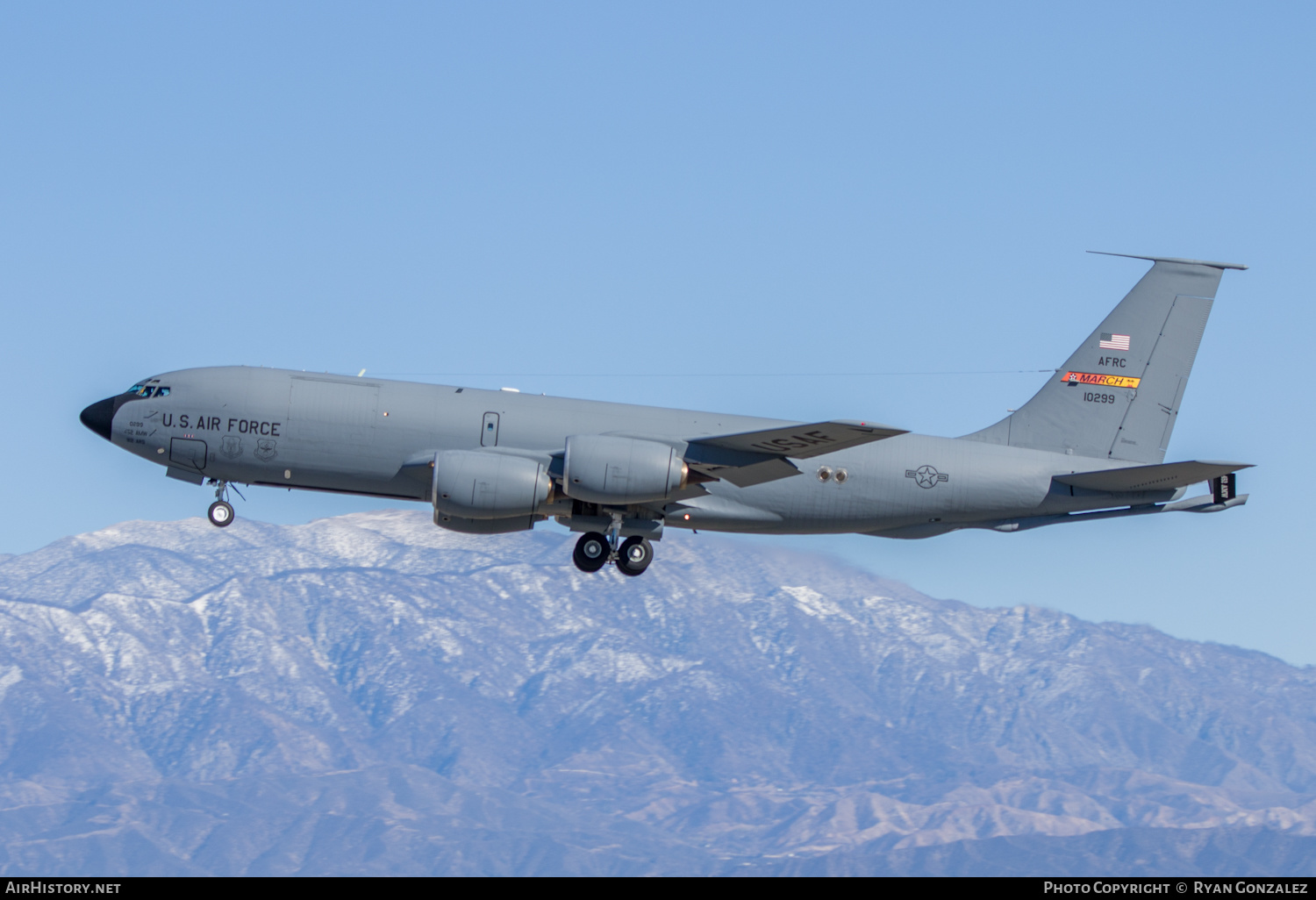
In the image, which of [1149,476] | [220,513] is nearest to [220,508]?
[220,513]

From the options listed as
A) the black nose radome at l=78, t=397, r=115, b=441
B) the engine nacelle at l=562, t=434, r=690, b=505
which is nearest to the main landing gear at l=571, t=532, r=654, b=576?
the engine nacelle at l=562, t=434, r=690, b=505

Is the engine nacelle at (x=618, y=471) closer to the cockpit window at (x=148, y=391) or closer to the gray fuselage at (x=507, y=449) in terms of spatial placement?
the gray fuselage at (x=507, y=449)

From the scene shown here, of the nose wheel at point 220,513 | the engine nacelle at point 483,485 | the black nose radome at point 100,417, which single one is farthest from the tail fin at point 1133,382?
the black nose radome at point 100,417

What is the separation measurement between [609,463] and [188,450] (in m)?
12.0

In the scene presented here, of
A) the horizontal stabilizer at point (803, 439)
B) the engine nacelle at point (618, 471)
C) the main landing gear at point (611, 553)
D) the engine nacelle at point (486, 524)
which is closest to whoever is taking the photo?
the horizontal stabilizer at point (803, 439)

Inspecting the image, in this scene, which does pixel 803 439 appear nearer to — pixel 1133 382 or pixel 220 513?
pixel 1133 382

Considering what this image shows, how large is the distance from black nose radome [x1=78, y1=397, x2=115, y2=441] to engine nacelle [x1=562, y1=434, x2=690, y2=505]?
13.2 m

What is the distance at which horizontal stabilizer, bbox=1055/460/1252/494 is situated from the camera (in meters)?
44.2

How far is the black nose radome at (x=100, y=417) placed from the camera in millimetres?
45931

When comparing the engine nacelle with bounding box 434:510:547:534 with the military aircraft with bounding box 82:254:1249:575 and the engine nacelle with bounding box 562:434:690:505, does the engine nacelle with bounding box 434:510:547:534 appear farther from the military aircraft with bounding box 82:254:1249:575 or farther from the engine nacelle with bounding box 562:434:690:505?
the engine nacelle with bounding box 562:434:690:505

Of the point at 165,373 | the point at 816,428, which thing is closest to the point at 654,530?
the point at 816,428

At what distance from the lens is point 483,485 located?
143ft

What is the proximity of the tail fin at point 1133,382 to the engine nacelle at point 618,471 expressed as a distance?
A: 35.4 ft
